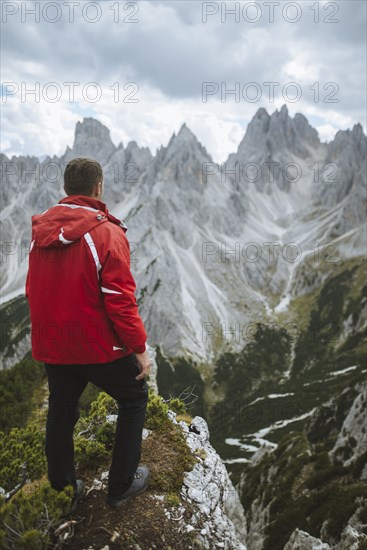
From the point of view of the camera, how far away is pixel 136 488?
7227mm

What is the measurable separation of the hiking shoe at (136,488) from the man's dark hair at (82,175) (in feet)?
17.6

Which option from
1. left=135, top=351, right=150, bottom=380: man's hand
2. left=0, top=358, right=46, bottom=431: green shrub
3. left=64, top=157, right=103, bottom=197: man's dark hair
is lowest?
left=0, top=358, right=46, bottom=431: green shrub

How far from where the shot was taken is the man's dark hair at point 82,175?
6.38 meters

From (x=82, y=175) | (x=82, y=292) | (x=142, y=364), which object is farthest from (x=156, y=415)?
(x=82, y=175)

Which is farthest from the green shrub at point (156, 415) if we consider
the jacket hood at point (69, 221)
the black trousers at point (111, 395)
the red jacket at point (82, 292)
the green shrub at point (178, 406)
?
the jacket hood at point (69, 221)

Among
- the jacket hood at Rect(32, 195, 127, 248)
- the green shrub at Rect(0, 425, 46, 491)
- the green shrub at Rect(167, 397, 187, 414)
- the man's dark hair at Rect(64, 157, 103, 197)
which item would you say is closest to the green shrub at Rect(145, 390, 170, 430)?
the green shrub at Rect(167, 397, 187, 414)

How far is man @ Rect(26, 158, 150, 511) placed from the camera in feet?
19.5

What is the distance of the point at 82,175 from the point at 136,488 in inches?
227

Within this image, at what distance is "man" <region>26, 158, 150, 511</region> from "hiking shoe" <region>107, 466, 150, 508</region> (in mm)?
78

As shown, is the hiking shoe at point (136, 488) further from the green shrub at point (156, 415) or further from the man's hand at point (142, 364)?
the man's hand at point (142, 364)

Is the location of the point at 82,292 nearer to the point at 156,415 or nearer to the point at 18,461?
the point at 18,461

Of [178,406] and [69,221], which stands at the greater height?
[69,221]

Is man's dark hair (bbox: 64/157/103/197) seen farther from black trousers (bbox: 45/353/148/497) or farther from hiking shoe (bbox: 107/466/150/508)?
hiking shoe (bbox: 107/466/150/508)

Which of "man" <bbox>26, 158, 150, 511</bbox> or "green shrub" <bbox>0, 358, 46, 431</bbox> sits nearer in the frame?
"man" <bbox>26, 158, 150, 511</bbox>
